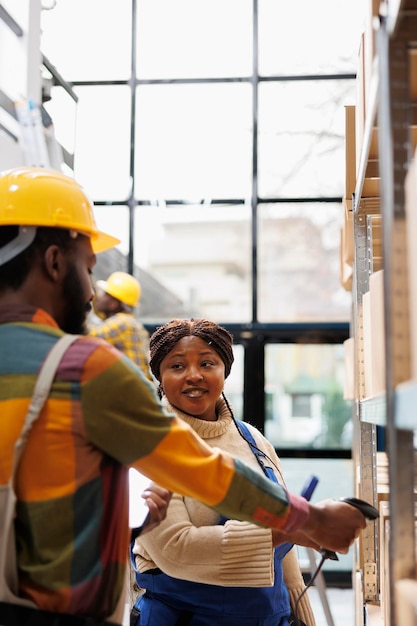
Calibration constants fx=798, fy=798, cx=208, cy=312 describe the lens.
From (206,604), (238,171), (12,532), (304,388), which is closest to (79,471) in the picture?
(12,532)

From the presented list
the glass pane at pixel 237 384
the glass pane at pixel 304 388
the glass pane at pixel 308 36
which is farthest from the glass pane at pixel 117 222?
the glass pane at pixel 308 36

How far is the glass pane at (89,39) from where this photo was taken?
24.0 ft

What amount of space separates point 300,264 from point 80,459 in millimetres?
5630

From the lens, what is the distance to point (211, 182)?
23.4 feet

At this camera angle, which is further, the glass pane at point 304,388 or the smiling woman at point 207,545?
the glass pane at point 304,388

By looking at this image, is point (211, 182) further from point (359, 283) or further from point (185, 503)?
point (185, 503)

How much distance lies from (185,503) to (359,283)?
0.99m

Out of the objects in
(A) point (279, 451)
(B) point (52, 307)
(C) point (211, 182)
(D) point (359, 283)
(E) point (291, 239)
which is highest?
(C) point (211, 182)

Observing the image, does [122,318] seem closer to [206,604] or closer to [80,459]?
[206,604]

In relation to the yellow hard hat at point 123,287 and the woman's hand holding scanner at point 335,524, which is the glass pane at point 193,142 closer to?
the yellow hard hat at point 123,287

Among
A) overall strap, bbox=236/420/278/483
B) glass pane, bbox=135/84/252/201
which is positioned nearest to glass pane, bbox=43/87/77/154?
glass pane, bbox=135/84/252/201

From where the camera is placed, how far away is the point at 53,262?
63.7 inches

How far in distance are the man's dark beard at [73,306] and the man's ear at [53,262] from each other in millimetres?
22

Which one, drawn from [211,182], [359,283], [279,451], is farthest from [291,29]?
[359,283]
